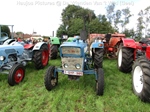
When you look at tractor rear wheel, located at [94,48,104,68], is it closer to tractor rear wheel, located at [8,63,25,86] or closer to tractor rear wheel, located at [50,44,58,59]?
tractor rear wheel, located at [8,63,25,86]

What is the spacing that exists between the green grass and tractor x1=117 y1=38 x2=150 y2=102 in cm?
22

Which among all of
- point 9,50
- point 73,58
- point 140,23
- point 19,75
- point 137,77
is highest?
point 140,23

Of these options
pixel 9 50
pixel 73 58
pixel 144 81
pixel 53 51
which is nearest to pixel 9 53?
pixel 9 50

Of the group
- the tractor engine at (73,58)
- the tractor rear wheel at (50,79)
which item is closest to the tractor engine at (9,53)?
the tractor rear wheel at (50,79)

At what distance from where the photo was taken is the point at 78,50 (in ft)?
12.5

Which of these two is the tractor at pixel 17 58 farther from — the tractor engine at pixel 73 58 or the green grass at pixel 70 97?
the tractor engine at pixel 73 58

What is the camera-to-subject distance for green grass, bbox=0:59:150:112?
10.2 feet

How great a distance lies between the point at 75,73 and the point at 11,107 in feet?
5.11

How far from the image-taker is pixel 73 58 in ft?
12.7

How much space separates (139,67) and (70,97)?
1.68 meters

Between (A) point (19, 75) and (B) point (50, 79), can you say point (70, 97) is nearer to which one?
(B) point (50, 79)

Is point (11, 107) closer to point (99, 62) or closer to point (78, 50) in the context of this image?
point (78, 50)

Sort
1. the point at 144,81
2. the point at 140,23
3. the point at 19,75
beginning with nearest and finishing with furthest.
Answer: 1. the point at 144,81
2. the point at 19,75
3. the point at 140,23

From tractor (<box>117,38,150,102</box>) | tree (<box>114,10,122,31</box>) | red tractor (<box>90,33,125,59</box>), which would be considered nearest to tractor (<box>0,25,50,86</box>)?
tractor (<box>117,38,150,102</box>)
